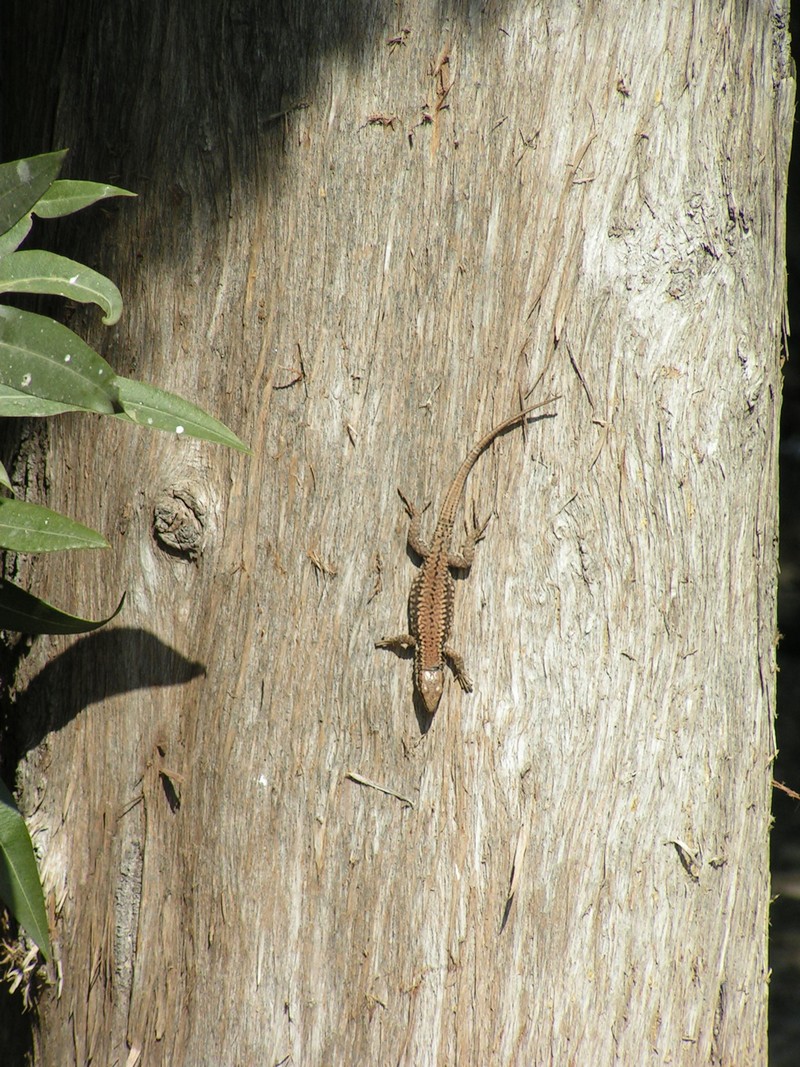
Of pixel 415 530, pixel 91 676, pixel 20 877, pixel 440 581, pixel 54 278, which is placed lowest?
pixel 20 877

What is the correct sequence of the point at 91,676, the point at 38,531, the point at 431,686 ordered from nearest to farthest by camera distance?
the point at 38,531 → the point at 431,686 → the point at 91,676

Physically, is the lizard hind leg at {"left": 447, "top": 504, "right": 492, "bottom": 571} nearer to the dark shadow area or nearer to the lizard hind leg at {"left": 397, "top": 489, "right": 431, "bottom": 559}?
the lizard hind leg at {"left": 397, "top": 489, "right": 431, "bottom": 559}

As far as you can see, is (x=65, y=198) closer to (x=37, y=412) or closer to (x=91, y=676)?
(x=37, y=412)

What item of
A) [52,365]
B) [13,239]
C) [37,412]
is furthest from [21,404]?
[13,239]

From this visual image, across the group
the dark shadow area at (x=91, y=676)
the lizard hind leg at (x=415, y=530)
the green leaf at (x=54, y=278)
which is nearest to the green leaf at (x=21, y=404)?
the green leaf at (x=54, y=278)

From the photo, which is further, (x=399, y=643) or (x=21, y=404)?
(x=399, y=643)

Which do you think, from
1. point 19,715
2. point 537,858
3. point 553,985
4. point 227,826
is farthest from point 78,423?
point 553,985
